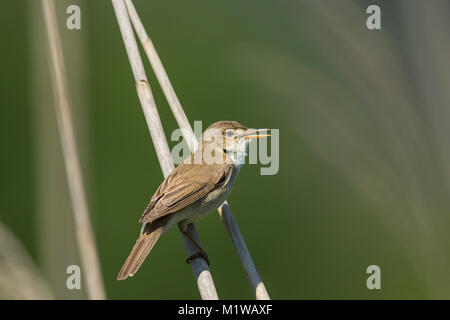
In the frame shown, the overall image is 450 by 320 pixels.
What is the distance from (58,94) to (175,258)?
1851mm

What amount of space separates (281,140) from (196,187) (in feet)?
4.80

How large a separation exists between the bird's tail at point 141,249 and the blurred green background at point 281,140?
1.24 feet

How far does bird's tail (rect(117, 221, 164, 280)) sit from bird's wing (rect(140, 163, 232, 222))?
0.11m

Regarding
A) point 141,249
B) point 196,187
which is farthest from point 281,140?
point 141,249

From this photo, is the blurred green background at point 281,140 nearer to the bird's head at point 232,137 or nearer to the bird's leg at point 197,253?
the bird's head at point 232,137

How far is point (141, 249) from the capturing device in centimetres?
279

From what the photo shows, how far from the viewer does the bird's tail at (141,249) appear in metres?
2.67

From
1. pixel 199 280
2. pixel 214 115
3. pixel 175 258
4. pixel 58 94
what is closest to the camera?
pixel 199 280

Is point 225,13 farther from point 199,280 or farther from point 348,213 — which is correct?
point 199,280

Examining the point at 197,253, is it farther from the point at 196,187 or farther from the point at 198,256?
the point at 196,187

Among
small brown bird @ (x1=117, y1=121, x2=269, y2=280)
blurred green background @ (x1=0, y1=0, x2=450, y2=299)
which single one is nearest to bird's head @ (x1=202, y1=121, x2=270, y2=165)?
small brown bird @ (x1=117, y1=121, x2=269, y2=280)

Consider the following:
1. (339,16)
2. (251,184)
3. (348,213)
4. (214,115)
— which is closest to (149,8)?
(214,115)

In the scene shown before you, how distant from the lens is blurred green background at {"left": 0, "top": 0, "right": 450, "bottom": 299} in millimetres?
3098

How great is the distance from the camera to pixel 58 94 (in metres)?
2.74
